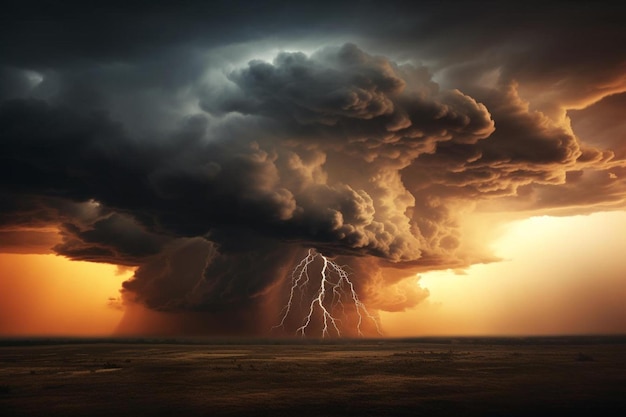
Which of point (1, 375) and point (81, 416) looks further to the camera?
point (1, 375)

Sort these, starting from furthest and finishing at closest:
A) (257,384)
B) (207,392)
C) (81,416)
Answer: (257,384) < (207,392) < (81,416)

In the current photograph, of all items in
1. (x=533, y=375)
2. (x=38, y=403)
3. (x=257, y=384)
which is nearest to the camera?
(x=38, y=403)

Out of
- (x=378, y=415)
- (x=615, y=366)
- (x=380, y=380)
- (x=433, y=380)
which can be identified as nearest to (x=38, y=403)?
(x=378, y=415)

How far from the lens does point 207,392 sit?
4759 centimetres

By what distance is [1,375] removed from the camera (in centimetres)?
6369

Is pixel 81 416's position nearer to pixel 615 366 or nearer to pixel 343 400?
pixel 343 400

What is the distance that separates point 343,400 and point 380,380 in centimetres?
1621

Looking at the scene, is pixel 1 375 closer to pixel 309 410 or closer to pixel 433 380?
pixel 309 410

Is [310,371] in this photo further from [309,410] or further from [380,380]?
[309,410]

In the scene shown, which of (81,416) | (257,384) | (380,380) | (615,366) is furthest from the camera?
(615,366)

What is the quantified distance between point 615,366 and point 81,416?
68.8 m

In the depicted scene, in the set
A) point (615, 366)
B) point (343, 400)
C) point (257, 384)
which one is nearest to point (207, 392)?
point (257, 384)

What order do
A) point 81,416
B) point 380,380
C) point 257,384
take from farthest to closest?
point 380,380 < point 257,384 < point 81,416

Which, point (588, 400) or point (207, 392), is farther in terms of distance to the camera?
point (207, 392)
